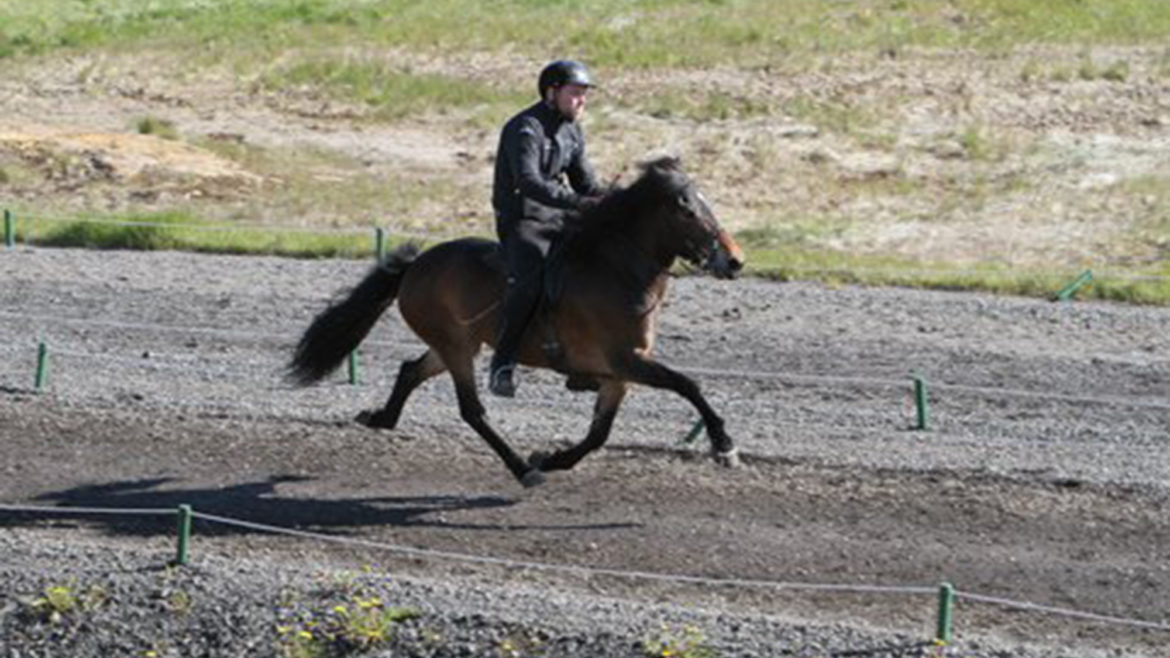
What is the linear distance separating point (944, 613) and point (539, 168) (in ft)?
14.8

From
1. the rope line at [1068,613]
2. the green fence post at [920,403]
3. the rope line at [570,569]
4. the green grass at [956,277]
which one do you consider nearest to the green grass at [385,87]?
the green grass at [956,277]

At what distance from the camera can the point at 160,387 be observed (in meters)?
18.6

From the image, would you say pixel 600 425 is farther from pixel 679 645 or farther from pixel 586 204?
pixel 679 645

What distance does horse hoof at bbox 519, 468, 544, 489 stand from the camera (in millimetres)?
15266

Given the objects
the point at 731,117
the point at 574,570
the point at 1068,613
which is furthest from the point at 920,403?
the point at 731,117

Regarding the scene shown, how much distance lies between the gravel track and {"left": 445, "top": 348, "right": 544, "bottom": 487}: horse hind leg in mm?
180

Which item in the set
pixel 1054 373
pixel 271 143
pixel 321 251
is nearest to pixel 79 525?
pixel 1054 373

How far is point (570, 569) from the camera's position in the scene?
13.7 metres

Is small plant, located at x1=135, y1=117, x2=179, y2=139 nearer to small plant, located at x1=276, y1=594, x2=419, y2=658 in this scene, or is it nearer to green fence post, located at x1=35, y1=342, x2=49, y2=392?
green fence post, located at x1=35, y1=342, x2=49, y2=392

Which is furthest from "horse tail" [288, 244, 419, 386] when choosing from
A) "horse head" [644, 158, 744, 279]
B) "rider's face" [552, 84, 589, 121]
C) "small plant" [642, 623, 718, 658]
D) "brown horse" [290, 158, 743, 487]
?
"small plant" [642, 623, 718, 658]

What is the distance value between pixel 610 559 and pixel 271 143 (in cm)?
1983

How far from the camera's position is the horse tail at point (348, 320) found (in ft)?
54.0

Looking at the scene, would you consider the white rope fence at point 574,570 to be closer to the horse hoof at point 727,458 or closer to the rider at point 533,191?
the horse hoof at point 727,458

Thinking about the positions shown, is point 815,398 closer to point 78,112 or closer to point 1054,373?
point 1054,373
